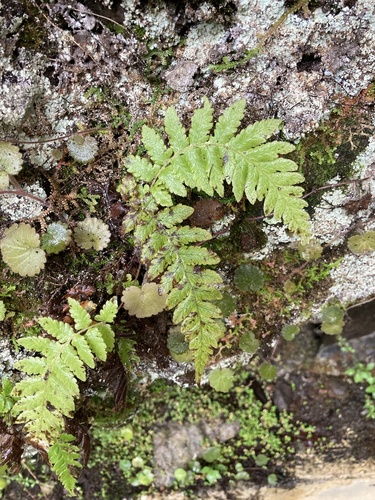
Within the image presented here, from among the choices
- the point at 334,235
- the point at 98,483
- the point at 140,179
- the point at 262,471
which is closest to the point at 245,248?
the point at 334,235

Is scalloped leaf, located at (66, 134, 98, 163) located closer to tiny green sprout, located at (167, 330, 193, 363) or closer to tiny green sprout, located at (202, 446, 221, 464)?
tiny green sprout, located at (167, 330, 193, 363)

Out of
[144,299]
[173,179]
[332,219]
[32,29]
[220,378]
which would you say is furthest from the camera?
[220,378]

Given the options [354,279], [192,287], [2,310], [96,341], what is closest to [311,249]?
[354,279]

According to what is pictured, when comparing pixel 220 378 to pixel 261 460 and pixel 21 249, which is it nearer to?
pixel 261 460

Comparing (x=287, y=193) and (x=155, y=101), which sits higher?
(x=155, y=101)

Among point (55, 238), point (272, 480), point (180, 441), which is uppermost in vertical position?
point (55, 238)

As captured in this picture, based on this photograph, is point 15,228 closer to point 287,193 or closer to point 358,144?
point 287,193
